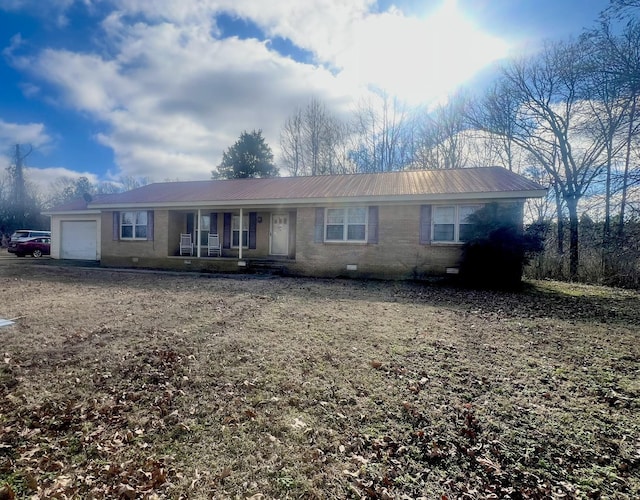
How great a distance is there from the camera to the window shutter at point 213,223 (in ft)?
52.3

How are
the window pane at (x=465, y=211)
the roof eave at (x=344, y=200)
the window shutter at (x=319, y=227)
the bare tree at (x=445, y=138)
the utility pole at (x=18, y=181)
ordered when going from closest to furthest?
the roof eave at (x=344, y=200)
the window pane at (x=465, y=211)
the window shutter at (x=319, y=227)
the bare tree at (x=445, y=138)
the utility pole at (x=18, y=181)

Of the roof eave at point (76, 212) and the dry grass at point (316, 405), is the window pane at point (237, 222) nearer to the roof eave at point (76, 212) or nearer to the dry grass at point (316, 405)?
the roof eave at point (76, 212)

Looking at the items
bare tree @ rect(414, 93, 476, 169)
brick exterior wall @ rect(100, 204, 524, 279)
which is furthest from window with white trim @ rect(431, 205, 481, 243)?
bare tree @ rect(414, 93, 476, 169)

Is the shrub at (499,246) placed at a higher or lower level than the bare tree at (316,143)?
lower

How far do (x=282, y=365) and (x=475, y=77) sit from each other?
2051cm

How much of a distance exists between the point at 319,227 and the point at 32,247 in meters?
19.8

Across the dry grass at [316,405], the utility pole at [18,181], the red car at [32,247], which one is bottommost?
the dry grass at [316,405]

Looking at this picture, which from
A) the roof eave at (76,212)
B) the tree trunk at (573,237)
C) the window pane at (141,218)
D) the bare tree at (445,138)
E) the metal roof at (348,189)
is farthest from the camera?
the bare tree at (445,138)

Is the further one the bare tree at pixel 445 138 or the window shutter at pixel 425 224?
the bare tree at pixel 445 138

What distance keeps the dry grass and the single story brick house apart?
5209 millimetres

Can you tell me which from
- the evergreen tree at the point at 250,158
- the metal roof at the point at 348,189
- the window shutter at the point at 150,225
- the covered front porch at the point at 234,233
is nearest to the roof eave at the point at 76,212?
the metal roof at the point at 348,189

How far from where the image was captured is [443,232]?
11.6m

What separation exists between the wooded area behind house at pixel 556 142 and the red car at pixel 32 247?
15563mm

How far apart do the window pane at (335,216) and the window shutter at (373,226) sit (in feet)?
3.72
